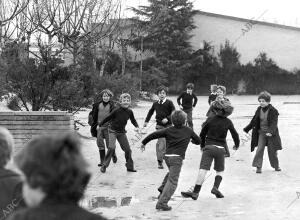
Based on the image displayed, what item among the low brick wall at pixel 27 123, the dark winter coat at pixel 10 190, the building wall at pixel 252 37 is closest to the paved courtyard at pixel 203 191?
the low brick wall at pixel 27 123

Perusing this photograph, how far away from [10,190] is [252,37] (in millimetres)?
43662

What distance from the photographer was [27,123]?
1248 centimetres

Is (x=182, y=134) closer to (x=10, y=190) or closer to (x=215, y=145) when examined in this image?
(x=215, y=145)

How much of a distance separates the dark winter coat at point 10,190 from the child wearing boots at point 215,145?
491cm

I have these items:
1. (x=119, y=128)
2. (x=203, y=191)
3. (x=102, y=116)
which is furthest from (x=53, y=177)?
(x=102, y=116)

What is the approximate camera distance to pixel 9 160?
343cm

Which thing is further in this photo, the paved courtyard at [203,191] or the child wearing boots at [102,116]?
the child wearing boots at [102,116]

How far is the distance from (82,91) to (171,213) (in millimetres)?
8446

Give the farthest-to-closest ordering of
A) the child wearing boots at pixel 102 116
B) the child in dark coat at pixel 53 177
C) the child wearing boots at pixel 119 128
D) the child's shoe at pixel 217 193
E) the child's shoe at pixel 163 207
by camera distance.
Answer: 1. the child wearing boots at pixel 102 116
2. the child wearing boots at pixel 119 128
3. the child's shoe at pixel 217 193
4. the child's shoe at pixel 163 207
5. the child in dark coat at pixel 53 177

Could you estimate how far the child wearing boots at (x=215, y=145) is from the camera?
8.16 meters

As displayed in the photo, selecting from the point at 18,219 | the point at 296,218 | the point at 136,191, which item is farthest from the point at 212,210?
the point at 18,219

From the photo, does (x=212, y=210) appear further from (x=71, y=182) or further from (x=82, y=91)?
(x=82, y=91)

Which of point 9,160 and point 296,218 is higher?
point 9,160

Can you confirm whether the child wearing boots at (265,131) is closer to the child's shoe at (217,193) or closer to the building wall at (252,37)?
the child's shoe at (217,193)
